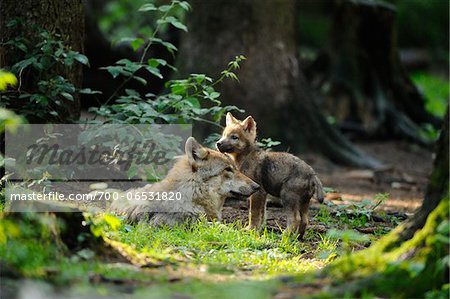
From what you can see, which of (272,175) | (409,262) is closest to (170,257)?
(409,262)

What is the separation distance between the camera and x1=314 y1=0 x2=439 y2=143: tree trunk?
57.1 feet

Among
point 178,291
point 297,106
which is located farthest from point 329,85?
point 178,291

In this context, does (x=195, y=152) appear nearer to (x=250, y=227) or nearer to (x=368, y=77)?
(x=250, y=227)

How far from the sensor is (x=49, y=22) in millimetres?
8977

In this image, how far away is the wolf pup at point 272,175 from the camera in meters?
8.29

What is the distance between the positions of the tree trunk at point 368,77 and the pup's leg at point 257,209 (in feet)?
32.3

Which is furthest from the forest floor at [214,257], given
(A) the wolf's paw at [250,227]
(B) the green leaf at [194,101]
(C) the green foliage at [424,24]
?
(C) the green foliage at [424,24]

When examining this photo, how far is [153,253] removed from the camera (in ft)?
21.0

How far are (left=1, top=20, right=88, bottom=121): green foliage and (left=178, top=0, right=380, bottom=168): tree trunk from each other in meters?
4.49

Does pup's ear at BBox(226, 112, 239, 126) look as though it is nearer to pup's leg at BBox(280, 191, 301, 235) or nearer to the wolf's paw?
pup's leg at BBox(280, 191, 301, 235)

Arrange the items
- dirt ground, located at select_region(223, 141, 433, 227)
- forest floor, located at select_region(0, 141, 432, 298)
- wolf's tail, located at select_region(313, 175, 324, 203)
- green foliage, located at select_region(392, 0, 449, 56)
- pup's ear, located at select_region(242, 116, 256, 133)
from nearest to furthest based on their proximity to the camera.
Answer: forest floor, located at select_region(0, 141, 432, 298) < wolf's tail, located at select_region(313, 175, 324, 203) < pup's ear, located at select_region(242, 116, 256, 133) < dirt ground, located at select_region(223, 141, 433, 227) < green foliage, located at select_region(392, 0, 449, 56)

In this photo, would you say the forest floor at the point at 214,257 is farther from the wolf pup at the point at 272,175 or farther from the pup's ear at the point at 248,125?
the pup's ear at the point at 248,125

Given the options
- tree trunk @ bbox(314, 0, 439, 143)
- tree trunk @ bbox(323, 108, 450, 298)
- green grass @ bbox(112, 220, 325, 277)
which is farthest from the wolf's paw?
tree trunk @ bbox(314, 0, 439, 143)

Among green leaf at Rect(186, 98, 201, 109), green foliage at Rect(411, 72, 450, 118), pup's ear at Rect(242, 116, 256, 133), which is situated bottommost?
green foliage at Rect(411, 72, 450, 118)
